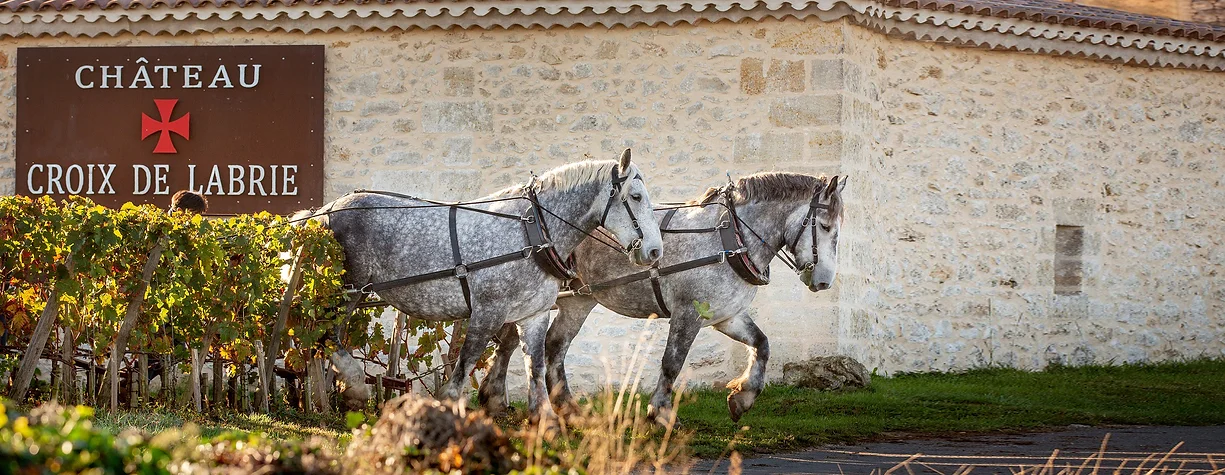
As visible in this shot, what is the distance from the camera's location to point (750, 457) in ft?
26.2

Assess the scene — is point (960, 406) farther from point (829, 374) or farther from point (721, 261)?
point (721, 261)

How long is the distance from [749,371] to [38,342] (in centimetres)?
413

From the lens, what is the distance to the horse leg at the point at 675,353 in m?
8.83

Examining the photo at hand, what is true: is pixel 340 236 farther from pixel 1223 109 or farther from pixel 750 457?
pixel 1223 109

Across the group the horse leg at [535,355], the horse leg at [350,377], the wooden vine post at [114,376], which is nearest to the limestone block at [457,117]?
the horse leg at [350,377]

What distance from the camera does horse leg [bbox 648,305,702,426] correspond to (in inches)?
348

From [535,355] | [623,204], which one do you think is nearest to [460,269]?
[535,355]

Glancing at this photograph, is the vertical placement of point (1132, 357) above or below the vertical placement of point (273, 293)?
below

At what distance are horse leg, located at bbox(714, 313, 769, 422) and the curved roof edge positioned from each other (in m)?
3.87

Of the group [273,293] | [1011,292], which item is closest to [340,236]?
[273,293]

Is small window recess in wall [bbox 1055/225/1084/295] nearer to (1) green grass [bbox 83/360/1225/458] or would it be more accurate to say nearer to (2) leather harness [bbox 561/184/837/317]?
(1) green grass [bbox 83/360/1225/458]

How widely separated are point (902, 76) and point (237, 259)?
6806mm

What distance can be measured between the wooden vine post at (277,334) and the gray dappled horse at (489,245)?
1.02 ft

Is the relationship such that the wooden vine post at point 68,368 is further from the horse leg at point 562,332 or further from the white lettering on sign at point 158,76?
the white lettering on sign at point 158,76
